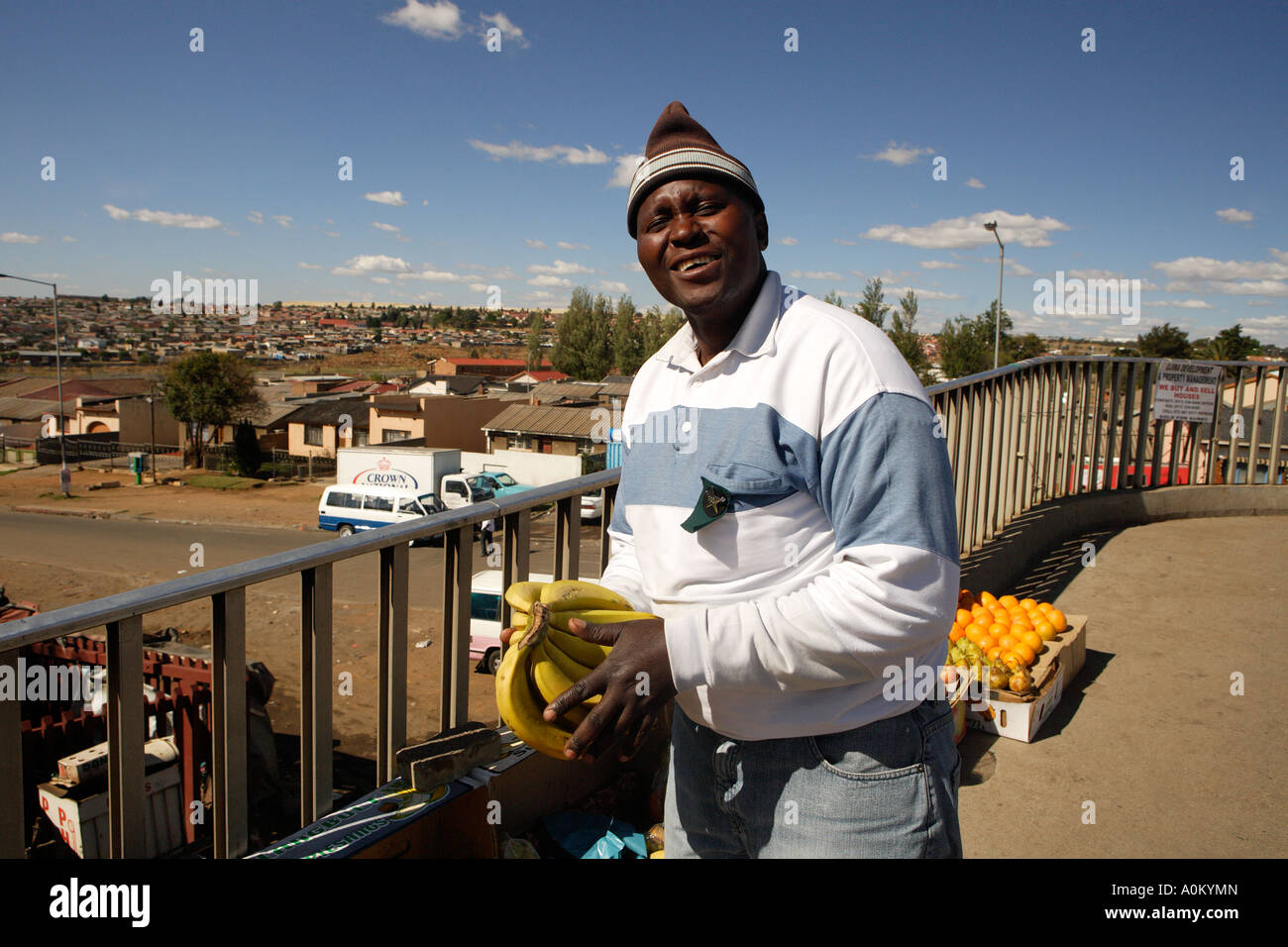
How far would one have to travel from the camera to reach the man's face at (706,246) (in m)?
1.53

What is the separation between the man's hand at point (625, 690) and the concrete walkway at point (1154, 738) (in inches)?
88.8

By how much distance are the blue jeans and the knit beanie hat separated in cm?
101

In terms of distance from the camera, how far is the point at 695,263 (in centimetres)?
155

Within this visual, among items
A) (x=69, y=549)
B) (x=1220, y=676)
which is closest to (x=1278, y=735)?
(x=1220, y=676)

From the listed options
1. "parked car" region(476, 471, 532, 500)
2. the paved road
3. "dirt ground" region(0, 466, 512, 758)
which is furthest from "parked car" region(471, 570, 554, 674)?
"parked car" region(476, 471, 532, 500)

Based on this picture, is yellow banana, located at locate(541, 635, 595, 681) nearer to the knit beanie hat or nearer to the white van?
the knit beanie hat

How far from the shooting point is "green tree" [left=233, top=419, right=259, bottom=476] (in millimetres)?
48719

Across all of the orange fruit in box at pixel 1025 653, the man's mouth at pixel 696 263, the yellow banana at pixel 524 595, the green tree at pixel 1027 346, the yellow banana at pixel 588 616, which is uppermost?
the green tree at pixel 1027 346

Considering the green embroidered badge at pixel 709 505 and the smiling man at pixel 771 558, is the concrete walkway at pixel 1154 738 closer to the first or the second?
the smiling man at pixel 771 558

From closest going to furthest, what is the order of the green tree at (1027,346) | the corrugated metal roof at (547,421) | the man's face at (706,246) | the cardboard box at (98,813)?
the man's face at (706,246), the cardboard box at (98,813), the corrugated metal roof at (547,421), the green tree at (1027,346)

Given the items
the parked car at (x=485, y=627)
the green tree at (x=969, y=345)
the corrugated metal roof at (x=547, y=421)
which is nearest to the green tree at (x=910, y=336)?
the green tree at (x=969, y=345)

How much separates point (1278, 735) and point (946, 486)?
12.0 ft

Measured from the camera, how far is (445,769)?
99.9 inches
